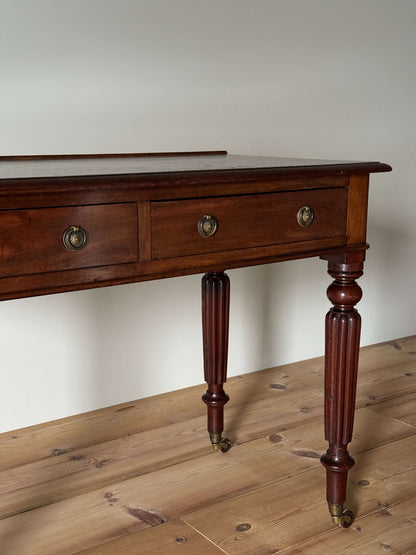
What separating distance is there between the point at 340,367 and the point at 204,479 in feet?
1.80

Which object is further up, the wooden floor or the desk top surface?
the desk top surface

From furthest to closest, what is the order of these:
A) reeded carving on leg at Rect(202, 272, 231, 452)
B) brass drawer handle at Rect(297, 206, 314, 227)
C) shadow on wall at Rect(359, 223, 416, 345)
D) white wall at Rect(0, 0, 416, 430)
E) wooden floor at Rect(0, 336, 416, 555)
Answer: shadow on wall at Rect(359, 223, 416, 345) < white wall at Rect(0, 0, 416, 430) < reeded carving on leg at Rect(202, 272, 231, 452) < wooden floor at Rect(0, 336, 416, 555) < brass drawer handle at Rect(297, 206, 314, 227)

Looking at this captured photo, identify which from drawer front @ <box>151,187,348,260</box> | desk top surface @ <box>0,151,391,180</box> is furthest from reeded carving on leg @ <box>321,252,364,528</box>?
desk top surface @ <box>0,151,391,180</box>

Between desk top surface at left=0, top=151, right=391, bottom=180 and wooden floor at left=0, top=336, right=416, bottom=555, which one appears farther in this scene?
wooden floor at left=0, top=336, right=416, bottom=555

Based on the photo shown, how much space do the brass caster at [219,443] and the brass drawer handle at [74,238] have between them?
103cm

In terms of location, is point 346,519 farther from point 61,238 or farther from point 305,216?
point 61,238

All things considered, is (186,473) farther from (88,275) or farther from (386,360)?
(386,360)

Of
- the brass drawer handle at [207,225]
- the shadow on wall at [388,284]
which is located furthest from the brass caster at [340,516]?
the shadow on wall at [388,284]

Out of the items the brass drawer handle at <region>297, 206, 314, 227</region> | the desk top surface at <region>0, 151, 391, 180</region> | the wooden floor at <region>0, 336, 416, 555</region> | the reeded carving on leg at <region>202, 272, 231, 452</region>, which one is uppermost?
the desk top surface at <region>0, 151, 391, 180</region>

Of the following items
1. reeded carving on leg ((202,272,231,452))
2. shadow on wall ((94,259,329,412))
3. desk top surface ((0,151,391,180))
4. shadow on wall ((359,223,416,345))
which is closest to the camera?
desk top surface ((0,151,391,180))

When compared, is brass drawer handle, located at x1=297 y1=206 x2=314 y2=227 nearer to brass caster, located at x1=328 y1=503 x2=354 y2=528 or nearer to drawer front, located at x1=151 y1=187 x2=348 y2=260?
drawer front, located at x1=151 y1=187 x2=348 y2=260

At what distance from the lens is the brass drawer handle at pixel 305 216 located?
61.8 inches

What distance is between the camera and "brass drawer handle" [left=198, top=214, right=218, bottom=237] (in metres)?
1.43

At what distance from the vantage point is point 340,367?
1.68m
